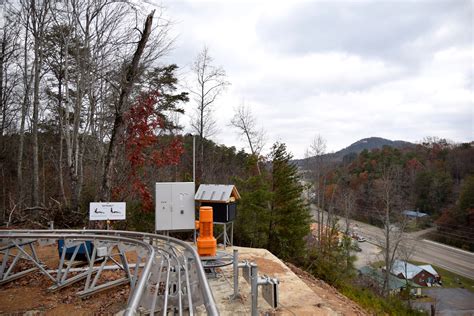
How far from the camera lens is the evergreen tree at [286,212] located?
13945 millimetres

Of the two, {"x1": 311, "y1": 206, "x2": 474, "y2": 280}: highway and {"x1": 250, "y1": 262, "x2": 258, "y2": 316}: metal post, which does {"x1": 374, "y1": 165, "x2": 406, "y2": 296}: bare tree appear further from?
{"x1": 250, "y1": 262, "x2": 258, "y2": 316}: metal post

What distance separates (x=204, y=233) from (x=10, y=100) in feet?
52.9

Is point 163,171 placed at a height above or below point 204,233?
above

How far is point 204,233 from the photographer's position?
24.2 feet

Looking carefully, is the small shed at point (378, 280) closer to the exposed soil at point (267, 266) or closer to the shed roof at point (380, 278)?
the shed roof at point (380, 278)

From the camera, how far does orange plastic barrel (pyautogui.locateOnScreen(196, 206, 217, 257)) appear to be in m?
7.31

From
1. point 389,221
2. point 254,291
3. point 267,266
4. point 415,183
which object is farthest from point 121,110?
point 415,183

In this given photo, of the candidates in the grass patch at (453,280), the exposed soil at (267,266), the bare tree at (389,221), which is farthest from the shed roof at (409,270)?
the exposed soil at (267,266)

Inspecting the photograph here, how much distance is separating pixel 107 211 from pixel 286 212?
8477mm

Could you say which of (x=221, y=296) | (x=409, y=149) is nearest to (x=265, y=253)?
(x=221, y=296)

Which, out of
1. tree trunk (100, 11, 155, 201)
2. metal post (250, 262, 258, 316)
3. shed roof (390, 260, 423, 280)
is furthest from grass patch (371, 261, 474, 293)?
metal post (250, 262, 258, 316)

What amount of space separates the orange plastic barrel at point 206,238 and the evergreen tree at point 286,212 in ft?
21.8

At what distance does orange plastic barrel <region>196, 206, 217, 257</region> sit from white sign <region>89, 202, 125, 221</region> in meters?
2.41

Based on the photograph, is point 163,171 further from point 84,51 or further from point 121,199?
point 84,51
